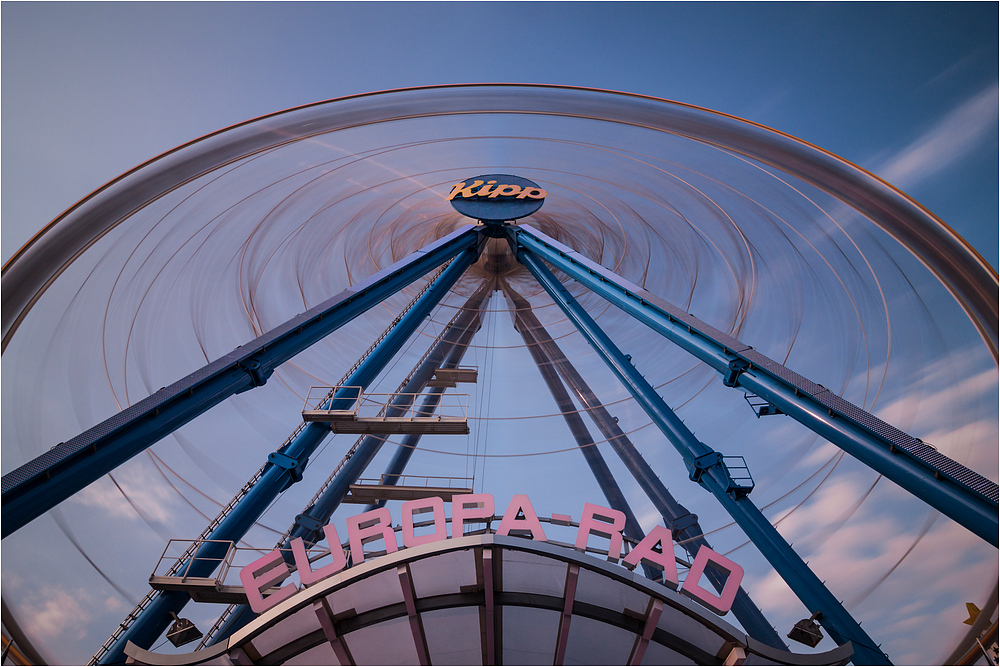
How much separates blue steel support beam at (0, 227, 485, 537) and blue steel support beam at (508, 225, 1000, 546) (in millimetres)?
10956

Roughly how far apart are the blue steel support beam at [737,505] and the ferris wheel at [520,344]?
0.35 ft

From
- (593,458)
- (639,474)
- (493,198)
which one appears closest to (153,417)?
(493,198)

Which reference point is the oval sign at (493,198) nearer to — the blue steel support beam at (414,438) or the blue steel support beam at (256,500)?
the blue steel support beam at (256,500)

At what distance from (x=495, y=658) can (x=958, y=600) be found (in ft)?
67.2

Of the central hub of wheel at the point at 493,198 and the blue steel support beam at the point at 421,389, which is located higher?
the central hub of wheel at the point at 493,198

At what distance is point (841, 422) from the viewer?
44.1ft

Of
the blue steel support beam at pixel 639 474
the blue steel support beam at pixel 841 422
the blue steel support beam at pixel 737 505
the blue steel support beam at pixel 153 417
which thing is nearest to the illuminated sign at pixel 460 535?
the blue steel support beam at pixel 153 417

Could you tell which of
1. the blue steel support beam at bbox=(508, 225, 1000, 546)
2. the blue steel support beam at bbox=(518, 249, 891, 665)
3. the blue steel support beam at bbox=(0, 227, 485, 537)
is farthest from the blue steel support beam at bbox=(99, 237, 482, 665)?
the blue steel support beam at bbox=(508, 225, 1000, 546)

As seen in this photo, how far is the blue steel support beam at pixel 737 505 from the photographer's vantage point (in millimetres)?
14531

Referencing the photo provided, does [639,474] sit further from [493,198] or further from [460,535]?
[460,535]

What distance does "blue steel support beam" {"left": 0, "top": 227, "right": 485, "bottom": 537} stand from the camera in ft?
35.2

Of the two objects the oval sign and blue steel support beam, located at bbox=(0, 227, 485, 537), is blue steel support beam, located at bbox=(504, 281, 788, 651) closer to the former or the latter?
the oval sign

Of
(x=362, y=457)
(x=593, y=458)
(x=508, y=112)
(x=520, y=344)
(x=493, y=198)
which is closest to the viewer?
(x=508, y=112)

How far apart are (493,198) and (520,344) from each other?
33.8 feet
